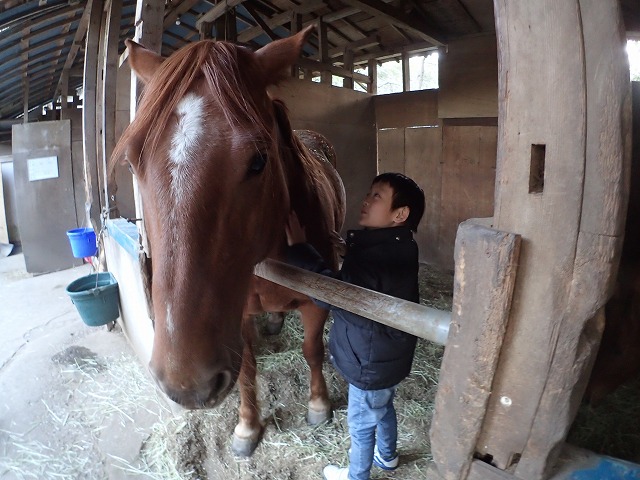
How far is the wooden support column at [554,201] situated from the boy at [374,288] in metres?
0.76

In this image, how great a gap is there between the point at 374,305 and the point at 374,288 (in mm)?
437

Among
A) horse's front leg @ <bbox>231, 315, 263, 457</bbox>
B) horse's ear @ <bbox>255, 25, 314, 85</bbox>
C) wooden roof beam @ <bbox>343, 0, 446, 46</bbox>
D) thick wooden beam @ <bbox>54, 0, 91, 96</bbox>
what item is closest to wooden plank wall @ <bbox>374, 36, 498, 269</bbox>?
wooden roof beam @ <bbox>343, 0, 446, 46</bbox>

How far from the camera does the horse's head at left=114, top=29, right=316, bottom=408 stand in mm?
926

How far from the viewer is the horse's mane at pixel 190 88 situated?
3.35ft

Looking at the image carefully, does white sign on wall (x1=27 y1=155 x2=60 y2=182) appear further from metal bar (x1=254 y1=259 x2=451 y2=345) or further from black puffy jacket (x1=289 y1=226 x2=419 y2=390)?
metal bar (x1=254 y1=259 x2=451 y2=345)

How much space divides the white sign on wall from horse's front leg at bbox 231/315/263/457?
548 cm

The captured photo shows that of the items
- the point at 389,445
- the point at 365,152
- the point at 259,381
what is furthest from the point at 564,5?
the point at 365,152

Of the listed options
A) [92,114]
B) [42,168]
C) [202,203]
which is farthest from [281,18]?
[202,203]

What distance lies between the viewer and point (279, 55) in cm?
133

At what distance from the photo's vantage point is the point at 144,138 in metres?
1.04

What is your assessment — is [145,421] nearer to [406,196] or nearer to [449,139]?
[406,196]

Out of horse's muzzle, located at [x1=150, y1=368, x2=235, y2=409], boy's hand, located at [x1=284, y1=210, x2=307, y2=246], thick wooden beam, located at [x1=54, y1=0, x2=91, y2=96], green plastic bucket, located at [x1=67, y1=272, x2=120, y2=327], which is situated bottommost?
green plastic bucket, located at [x1=67, y1=272, x2=120, y2=327]

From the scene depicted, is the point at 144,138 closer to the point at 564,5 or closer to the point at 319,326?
the point at 564,5

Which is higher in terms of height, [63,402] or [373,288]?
[373,288]
